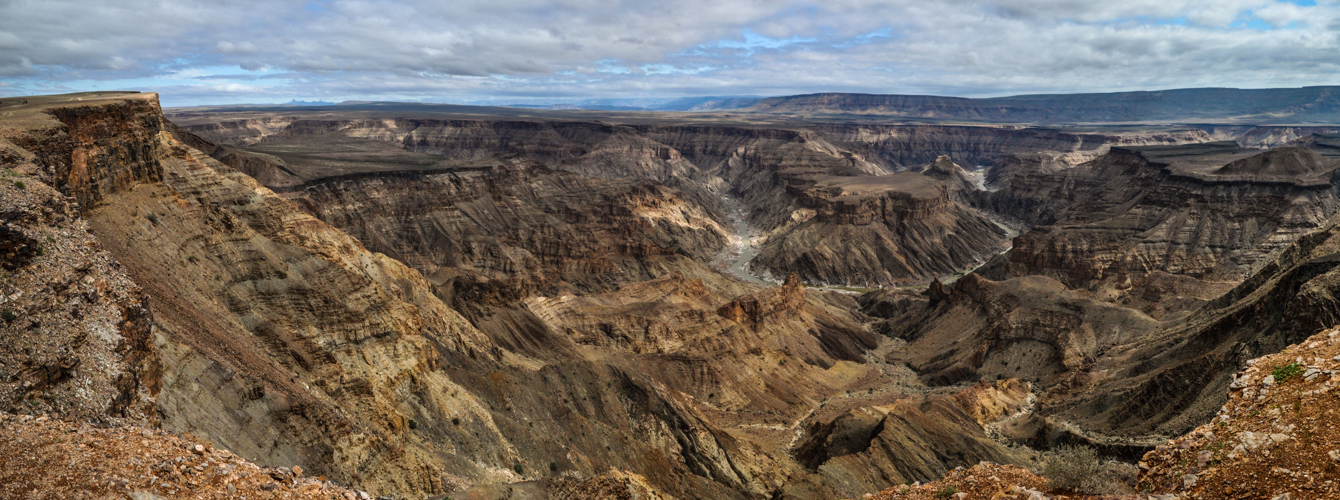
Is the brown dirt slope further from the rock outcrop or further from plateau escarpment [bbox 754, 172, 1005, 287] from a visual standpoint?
plateau escarpment [bbox 754, 172, 1005, 287]

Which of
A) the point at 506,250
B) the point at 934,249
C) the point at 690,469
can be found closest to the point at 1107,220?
the point at 934,249

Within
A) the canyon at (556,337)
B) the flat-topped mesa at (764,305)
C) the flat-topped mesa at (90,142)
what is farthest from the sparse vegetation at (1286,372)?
the flat-topped mesa at (764,305)

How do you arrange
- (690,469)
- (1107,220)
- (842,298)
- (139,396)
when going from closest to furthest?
(139,396) → (690,469) → (842,298) → (1107,220)

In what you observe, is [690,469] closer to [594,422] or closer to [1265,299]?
[594,422]

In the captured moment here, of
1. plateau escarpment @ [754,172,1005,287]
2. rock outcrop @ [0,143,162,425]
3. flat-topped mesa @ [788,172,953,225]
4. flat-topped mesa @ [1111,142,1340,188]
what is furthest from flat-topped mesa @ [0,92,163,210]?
flat-topped mesa @ [1111,142,1340,188]

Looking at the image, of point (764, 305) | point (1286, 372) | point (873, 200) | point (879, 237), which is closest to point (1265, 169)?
point (879, 237)

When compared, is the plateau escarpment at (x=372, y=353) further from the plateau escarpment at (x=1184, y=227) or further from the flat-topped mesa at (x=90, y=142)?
the plateau escarpment at (x=1184, y=227)
